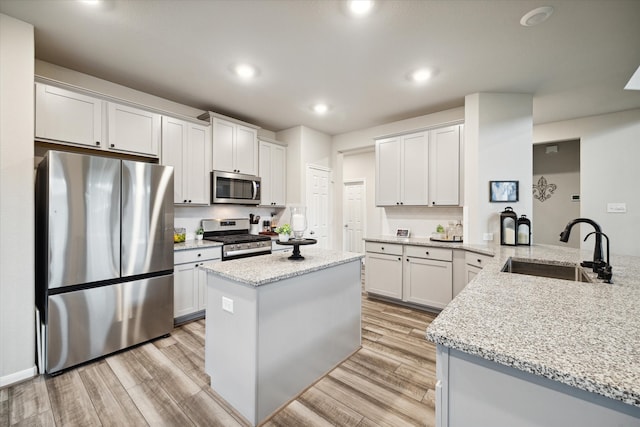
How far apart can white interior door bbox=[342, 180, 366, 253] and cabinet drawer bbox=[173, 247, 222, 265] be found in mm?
4121

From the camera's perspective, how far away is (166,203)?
2787mm

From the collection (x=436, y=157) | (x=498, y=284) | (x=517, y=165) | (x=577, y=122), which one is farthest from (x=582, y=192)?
(x=498, y=284)

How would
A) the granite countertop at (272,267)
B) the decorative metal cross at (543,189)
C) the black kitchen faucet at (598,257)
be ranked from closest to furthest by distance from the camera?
the black kitchen faucet at (598,257) → the granite countertop at (272,267) → the decorative metal cross at (543,189)

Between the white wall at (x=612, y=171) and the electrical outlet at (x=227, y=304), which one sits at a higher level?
the white wall at (x=612, y=171)

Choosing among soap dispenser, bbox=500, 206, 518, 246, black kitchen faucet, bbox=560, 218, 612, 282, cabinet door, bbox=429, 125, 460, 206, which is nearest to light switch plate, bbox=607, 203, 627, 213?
soap dispenser, bbox=500, 206, 518, 246

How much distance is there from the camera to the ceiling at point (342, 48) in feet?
6.62

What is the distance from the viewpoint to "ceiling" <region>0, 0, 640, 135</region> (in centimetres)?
202

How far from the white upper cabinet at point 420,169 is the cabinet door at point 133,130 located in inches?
123

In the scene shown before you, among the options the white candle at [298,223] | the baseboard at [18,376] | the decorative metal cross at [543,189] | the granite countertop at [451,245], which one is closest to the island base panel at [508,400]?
the white candle at [298,223]

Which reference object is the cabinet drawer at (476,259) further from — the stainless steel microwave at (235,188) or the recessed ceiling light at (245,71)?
the recessed ceiling light at (245,71)

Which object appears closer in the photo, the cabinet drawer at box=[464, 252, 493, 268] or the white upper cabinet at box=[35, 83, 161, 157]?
the white upper cabinet at box=[35, 83, 161, 157]

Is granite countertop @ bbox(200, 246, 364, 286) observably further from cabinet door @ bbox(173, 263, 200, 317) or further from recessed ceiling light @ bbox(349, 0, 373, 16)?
recessed ceiling light @ bbox(349, 0, 373, 16)

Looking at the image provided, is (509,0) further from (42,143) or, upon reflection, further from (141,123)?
(42,143)

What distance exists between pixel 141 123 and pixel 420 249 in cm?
374
